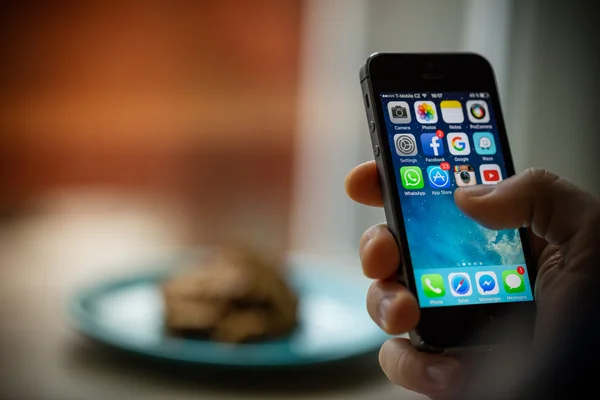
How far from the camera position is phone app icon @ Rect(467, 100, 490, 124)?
63 cm

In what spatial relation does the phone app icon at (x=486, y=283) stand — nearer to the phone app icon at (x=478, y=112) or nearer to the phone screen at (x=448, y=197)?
the phone screen at (x=448, y=197)

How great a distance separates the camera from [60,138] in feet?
6.15

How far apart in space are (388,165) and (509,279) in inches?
5.6

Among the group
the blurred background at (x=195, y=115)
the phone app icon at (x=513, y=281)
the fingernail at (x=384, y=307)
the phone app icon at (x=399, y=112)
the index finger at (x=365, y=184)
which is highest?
the blurred background at (x=195, y=115)

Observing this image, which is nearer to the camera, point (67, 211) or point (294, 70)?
point (67, 211)

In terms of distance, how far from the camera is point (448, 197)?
1.97 ft

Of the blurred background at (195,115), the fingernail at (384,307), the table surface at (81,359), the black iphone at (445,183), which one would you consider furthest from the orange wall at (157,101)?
the fingernail at (384,307)

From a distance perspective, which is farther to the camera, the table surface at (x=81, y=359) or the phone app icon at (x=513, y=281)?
the table surface at (x=81, y=359)

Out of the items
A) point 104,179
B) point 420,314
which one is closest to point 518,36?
point 420,314

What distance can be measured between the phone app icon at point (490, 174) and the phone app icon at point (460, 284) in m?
0.09

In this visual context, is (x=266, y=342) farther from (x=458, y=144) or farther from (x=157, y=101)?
(x=157, y=101)

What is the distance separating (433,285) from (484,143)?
0.47 feet

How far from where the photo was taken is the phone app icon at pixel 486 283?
1.93 feet

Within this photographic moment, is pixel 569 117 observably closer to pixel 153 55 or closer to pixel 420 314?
pixel 420 314
